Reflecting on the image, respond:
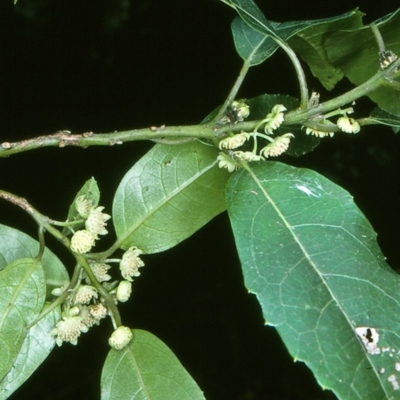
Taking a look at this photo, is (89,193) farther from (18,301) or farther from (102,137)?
(18,301)

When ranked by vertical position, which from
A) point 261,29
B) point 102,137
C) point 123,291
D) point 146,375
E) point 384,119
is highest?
point 261,29

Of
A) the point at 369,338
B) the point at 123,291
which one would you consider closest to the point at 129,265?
the point at 123,291

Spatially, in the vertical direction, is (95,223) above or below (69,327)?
above

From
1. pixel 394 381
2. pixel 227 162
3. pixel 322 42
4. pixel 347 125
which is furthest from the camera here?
pixel 322 42

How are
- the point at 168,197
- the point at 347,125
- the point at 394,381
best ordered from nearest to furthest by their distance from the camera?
the point at 394,381
the point at 347,125
the point at 168,197

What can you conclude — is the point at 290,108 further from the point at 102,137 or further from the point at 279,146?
the point at 102,137

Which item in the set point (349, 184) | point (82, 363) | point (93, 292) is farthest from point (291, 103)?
point (82, 363)

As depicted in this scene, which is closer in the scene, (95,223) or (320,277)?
(320,277)

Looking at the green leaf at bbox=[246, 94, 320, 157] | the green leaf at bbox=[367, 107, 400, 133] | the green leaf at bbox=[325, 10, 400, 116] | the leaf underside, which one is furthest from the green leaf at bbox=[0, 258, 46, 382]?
the green leaf at bbox=[325, 10, 400, 116]

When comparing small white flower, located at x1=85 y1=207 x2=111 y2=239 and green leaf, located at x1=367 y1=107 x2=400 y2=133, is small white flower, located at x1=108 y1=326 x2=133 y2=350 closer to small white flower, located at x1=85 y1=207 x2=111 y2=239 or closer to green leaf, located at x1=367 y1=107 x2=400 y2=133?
small white flower, located at x1=85 y1=207 x2=111 y2=239

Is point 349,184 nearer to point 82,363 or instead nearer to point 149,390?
point 82,363
